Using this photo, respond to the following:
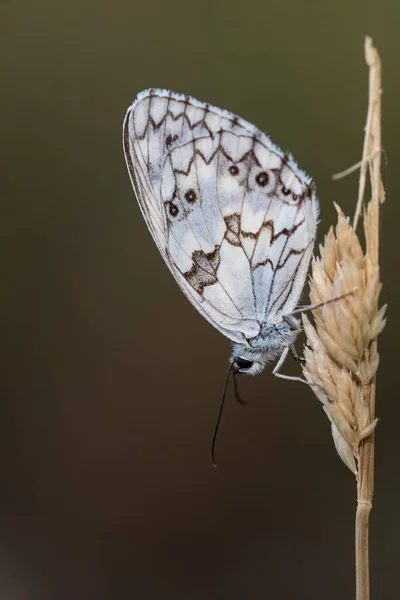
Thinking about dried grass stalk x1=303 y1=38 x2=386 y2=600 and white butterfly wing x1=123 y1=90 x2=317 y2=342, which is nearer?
dried grass stalk x1=303 y1=38 x2=386 y2=600

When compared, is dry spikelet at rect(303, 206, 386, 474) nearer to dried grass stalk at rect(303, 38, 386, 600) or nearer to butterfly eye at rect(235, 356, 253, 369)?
dried grass stalk at rect(303, 38, 386, 600)

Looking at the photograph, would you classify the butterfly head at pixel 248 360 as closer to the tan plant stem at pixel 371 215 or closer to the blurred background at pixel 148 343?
the tan plant stem at pixel 371 215

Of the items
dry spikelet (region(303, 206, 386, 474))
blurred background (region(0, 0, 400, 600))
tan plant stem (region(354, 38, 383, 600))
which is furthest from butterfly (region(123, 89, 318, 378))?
blurred background (region(0, 0, 400, 600))

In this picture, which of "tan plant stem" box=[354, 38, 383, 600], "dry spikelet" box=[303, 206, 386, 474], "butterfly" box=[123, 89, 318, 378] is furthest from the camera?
"butterfly" box=[123, 89, 318, 378]

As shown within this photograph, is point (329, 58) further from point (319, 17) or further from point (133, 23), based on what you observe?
point (133, 23)

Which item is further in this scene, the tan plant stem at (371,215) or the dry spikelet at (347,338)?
the dry spikelet at (347,338)

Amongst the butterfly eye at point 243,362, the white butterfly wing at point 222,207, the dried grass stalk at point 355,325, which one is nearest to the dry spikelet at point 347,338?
the dried grass stalk at point 355,325

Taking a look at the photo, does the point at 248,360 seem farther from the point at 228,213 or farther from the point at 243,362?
the point at 228,213
